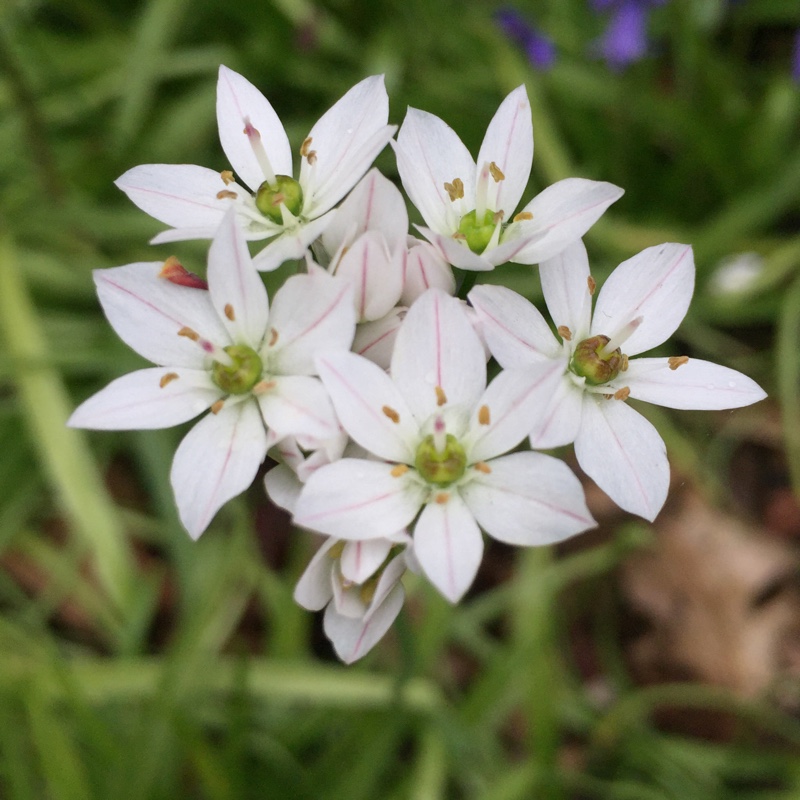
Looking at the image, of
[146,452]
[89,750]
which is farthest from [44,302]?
[89,750]

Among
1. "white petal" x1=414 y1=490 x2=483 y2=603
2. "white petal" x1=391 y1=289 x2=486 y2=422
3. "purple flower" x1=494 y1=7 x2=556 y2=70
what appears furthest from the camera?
A: "purple flower" x1=494 y1=7 x2=556 y2=70

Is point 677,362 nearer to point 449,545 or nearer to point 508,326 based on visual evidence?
point 508,326

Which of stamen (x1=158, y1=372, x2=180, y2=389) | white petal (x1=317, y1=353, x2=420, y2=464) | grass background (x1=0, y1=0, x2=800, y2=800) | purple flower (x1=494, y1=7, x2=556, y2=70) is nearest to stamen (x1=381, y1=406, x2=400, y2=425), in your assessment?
white petal (x1=317, y1=353, x2=420, y2=464)

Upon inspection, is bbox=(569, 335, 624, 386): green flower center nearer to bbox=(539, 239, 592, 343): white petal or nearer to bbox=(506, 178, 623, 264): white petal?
bbox=(539, 239, 592, 343): white petal

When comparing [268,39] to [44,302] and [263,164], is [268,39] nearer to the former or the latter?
[44,302]

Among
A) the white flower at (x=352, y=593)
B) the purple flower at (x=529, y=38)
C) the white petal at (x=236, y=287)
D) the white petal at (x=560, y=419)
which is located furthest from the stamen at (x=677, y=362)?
the purple flower at (x=529, y=38)

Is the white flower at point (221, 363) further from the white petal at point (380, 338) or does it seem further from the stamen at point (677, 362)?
the stamen at point (677, 362)
